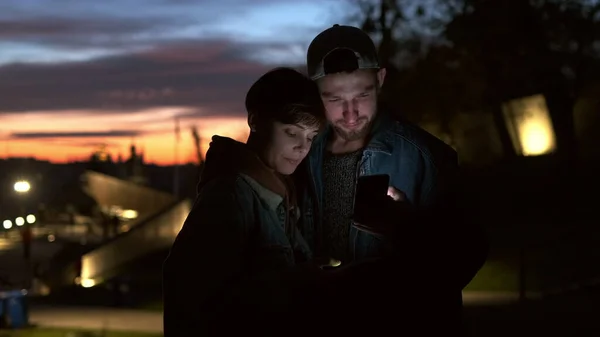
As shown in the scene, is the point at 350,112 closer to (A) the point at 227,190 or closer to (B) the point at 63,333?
(A) the point at 227,190

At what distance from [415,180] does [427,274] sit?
343 millimetres

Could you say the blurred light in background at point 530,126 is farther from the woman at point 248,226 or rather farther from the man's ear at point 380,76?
the woman at point 248,226

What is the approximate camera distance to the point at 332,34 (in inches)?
108

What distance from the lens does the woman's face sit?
2.52m

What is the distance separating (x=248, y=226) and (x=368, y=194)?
0.34 m

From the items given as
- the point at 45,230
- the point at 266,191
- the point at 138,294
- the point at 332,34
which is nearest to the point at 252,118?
the point at 266,191

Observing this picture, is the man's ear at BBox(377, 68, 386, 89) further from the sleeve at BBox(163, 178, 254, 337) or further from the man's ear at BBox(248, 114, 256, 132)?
the sleeve at BBox(163, 178, 254, 337)

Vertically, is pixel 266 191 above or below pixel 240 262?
above

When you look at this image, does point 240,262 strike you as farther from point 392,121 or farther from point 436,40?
point 436,40

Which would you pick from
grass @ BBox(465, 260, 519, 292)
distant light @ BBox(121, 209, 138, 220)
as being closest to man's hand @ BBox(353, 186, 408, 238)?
grass @ BBox(465, 260, 519, 292)

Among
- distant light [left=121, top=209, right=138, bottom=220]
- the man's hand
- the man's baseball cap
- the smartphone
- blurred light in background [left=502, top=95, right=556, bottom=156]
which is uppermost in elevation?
the man's baseball cap

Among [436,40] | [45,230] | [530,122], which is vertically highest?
[436,40]

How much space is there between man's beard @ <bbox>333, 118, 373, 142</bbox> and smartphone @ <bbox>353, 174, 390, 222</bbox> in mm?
261

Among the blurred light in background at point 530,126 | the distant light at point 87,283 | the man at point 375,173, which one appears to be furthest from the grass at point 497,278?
the man at point 375,173
